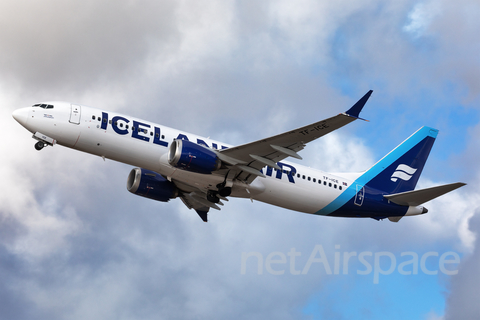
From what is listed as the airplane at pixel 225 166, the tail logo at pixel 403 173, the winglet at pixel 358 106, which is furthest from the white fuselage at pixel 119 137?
the tail logo at pixel 403 173

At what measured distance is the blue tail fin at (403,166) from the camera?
41.1 metres

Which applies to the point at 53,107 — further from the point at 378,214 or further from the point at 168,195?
the point at 378,214

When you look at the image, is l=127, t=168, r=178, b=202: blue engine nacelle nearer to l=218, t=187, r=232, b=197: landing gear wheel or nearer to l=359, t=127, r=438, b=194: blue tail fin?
l=218, t=187, r=232, b=197: landing gear wheel

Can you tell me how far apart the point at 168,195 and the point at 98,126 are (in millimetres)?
9191

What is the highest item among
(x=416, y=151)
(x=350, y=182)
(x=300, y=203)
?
(x=416, y=151)

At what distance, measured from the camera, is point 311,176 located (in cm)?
3725

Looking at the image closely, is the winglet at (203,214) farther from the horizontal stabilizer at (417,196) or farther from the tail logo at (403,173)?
the tail logo at (403,173)

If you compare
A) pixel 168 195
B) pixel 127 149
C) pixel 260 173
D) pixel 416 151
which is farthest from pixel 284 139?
pixel 416 151

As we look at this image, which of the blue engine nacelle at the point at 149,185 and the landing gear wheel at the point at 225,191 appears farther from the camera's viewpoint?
the blue engine nacelle at the point at 149,185

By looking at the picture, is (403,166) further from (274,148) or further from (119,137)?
(119,137)

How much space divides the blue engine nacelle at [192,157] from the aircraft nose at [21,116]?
8523mm

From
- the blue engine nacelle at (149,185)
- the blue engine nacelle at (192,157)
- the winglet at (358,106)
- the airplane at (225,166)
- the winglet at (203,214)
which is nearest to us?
the winglet at (358,106)

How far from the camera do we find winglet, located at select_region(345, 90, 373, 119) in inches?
1074

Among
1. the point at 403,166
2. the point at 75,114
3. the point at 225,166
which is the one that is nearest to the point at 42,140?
the point at 75,114
